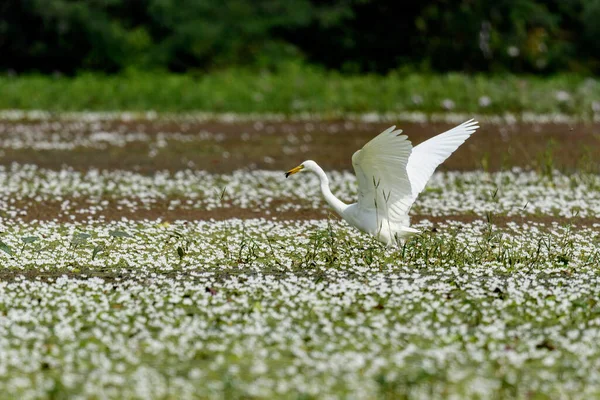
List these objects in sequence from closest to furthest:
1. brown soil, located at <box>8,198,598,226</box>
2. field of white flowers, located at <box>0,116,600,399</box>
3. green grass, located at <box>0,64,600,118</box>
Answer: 1. field of white flowers, located at <box>0,116,600,399</box>
2. brown soil, located at <box>8,198,598,226</box>
3. green grass, located at <box>0,64,600,118</box>

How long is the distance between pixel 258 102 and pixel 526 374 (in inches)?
692

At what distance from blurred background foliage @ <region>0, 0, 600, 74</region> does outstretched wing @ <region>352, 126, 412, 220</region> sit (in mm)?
20460

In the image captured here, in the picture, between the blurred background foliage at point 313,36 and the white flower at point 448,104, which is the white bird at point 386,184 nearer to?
the white flower at point 448,104

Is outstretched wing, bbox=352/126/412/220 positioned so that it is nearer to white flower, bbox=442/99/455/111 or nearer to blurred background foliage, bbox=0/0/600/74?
white flower, bbox=442/99/455/111

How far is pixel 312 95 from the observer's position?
22266 mm

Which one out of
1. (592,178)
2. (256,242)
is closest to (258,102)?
(592,178)

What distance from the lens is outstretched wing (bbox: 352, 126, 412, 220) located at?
7.20 metres

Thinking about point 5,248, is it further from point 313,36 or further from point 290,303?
point 313,36

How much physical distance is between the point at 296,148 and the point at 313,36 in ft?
46.7

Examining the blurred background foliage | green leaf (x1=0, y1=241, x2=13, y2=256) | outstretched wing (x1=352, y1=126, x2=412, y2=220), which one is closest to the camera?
outstretched wing (x1=352, y1=126, x2=412, y2=220)

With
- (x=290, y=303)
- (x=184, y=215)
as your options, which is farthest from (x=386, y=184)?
(x=184, y=215)

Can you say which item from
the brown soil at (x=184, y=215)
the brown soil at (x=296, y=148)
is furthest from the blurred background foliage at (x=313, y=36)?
the brown soil at (x=184, y=215)

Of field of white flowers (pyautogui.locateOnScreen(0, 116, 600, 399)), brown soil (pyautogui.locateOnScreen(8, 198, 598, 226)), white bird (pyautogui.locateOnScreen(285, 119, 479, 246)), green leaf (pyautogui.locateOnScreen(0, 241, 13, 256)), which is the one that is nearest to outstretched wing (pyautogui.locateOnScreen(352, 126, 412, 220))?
white bird (pyautogui.locateOnScreen(285, 119, 479, 246))

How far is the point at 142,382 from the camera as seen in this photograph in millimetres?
4730
